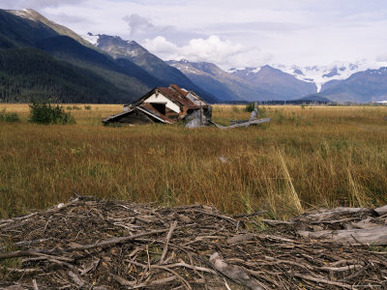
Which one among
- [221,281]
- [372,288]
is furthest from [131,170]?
[372,288]

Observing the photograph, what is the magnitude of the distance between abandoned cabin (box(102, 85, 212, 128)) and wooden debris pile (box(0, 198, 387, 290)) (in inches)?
589

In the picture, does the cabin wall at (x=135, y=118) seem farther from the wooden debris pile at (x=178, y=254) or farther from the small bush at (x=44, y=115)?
the wooden debris pile at (x=178, y=254)

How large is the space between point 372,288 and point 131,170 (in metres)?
5.37

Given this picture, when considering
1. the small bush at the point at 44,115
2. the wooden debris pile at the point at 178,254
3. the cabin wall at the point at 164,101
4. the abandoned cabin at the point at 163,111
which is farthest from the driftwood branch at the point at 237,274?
the cabin wall at the point at 164,101

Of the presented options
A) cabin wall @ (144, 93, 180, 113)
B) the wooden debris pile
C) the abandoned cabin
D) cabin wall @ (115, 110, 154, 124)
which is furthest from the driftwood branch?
cabin wall @ (144, 93, 180, 113)

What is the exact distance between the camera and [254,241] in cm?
284

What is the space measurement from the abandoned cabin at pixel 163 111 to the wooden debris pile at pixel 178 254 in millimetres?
14966

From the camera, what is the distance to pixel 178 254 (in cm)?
264

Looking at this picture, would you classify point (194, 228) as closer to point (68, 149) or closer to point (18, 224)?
point (18, 224)

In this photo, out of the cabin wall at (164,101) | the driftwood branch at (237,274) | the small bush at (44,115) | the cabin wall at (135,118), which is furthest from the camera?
the cabin wall at (164,101)

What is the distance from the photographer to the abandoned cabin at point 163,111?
62.8ft

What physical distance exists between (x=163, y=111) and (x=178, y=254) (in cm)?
2138

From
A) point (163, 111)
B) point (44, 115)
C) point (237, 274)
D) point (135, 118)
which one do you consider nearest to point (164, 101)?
point (163, 111)

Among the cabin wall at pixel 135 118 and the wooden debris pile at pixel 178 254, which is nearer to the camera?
the wooden debris pile at pixel 178 254
